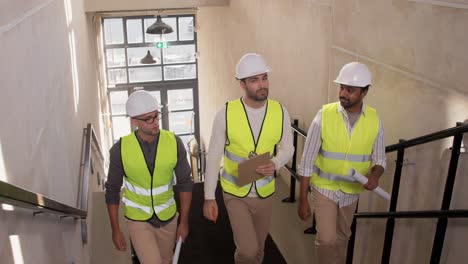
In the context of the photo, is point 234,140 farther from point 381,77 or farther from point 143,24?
point 143,24

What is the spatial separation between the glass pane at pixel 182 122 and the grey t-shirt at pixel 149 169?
13.6 metres

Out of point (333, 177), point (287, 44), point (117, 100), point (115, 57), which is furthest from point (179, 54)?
point (333, 177)

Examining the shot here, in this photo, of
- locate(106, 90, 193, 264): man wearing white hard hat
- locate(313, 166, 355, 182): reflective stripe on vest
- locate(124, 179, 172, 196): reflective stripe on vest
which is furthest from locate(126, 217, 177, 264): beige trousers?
locate(313, 166, 355, 182): reflective stripe on vest

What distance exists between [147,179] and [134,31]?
536 inches

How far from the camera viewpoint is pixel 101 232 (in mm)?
5102

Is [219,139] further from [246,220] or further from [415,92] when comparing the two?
[415,92]

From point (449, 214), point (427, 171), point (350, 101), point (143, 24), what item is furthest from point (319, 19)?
point (143, 24)

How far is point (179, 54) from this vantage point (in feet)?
53.8

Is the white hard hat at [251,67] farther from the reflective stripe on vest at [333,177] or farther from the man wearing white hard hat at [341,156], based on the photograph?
the reflective stripe on vest at [333,177]

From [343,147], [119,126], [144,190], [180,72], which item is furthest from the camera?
[180,72]

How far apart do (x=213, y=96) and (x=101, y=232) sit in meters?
6.75

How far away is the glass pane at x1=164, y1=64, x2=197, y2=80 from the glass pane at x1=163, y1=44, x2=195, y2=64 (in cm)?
22

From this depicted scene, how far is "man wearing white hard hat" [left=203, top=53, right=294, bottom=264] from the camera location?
3.23 m

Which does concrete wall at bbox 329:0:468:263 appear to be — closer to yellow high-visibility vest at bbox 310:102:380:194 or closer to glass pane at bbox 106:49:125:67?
yellow high-visibility vest at bbox 310:102:380:194
